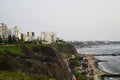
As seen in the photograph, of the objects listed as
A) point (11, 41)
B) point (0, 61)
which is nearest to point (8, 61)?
point (0, 61)

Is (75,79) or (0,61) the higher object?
(0,61)

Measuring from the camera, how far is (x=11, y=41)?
13962 centimetres

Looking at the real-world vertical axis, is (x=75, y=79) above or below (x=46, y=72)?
below

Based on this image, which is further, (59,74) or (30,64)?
(59,74)

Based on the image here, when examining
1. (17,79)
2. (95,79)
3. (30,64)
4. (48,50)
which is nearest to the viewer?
(17,79)

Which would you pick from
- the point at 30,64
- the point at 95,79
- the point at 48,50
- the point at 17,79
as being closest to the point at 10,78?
the point at 17,79

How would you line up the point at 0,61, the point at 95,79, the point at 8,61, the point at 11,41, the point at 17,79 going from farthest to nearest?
the point at 11,41
the point at 95,79
the point at 8,61
the point at 0,61
the point at 17,79

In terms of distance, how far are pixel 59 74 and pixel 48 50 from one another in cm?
3333

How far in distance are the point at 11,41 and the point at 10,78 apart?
111 metres

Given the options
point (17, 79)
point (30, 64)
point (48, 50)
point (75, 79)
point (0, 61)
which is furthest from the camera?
point (48, 50)

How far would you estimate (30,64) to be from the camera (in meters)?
59.6

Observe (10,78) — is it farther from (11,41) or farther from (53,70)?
(11,41)

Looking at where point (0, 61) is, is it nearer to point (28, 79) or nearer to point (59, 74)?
point (28, 79)

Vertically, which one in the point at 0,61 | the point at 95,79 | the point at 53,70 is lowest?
the point at 95,79
